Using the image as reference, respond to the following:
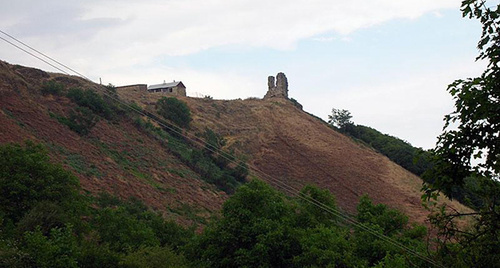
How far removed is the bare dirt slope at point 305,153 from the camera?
170 ft

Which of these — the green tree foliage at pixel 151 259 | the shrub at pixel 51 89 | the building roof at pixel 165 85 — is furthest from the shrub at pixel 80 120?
the building roof at pixel 165 85

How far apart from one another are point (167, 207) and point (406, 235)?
59.5 feet

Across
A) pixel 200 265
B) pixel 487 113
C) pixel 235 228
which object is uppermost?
pixel 487 113

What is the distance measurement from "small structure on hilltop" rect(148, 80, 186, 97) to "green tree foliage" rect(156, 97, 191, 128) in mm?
14244

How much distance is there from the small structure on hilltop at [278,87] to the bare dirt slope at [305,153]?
586cm

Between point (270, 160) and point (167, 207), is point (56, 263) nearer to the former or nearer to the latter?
point (167, 207)

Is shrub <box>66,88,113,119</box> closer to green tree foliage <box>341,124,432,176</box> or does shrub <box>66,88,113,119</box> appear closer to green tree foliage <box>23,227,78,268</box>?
green tree foliage <box>23,227,78,268</box>

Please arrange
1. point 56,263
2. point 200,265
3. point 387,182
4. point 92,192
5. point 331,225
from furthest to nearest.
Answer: point 387,182
point 92,192
point 331,225
point 200,265
point 56,263

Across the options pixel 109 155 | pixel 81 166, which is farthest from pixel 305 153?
pixel 81 166

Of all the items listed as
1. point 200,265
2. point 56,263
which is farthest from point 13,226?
point 200,265

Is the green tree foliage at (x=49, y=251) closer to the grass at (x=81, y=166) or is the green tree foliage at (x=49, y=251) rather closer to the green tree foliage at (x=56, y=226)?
the green tree foliage at (x=56, y=226)

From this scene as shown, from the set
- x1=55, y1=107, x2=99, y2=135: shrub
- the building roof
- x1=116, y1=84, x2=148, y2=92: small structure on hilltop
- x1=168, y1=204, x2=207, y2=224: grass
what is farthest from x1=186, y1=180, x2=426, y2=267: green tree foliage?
the building roof

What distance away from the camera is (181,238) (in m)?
26.4

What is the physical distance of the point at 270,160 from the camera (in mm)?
57156
